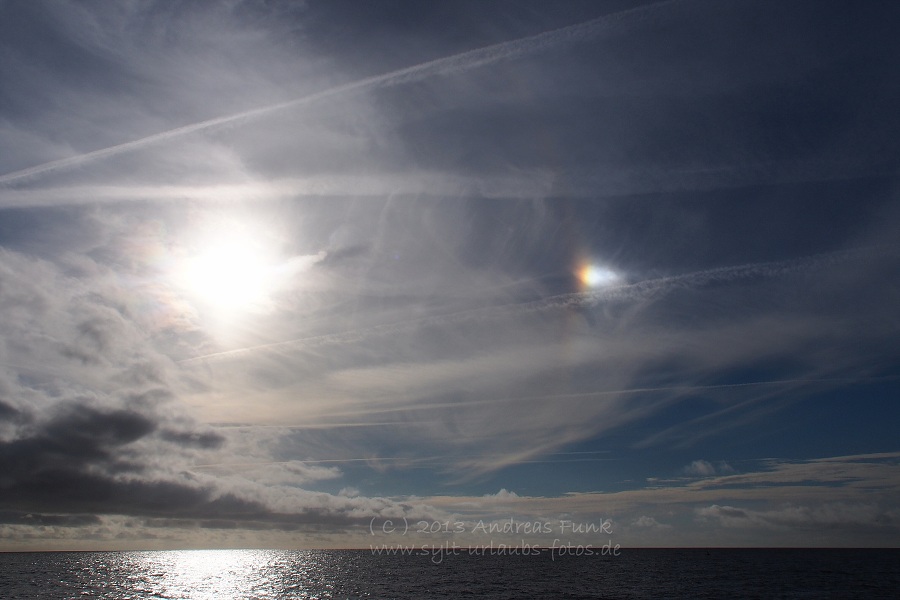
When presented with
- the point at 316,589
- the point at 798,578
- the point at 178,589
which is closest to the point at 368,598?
the point at 316,589

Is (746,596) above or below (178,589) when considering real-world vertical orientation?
above

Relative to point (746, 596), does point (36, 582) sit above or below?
below

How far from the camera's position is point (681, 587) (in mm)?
144500

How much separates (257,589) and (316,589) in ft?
83.1

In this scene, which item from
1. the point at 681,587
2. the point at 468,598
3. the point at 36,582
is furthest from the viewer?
the point at 36,582

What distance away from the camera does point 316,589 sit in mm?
146250

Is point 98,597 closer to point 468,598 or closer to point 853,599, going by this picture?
point 468,598

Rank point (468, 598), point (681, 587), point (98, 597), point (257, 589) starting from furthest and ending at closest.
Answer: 1. point (257, 589)
2. point (681, 587)
3. point (98, 597)
4. point (468, 598)

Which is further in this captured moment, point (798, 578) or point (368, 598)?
point (798, 578)

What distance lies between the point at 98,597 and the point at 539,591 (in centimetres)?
10695

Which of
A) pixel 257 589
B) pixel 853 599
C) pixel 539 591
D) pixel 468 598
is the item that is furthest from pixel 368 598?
pixel 853 599

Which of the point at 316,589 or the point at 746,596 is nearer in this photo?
the point at 746,596

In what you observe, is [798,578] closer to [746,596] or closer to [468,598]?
[746,596]

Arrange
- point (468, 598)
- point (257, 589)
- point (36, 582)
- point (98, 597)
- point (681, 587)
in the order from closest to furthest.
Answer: point (468, 598)
point (98, 597)
point (681, 587)
point (257, 589)
point (36, 582)
